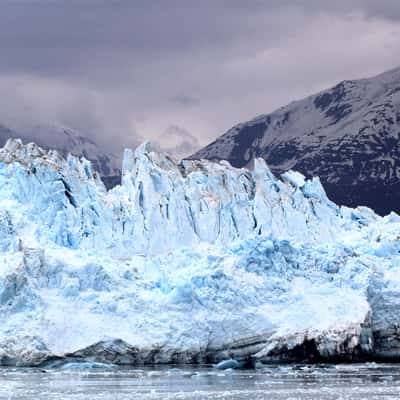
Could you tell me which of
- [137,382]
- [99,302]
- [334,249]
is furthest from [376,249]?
[137,382]

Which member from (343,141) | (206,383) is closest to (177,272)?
(206,383)

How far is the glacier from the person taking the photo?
4200cm

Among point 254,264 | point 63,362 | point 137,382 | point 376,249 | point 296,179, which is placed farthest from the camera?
point 296,179

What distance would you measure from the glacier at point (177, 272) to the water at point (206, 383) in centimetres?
138

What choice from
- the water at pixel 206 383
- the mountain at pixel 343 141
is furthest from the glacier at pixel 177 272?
the mountain at pixel 343 141

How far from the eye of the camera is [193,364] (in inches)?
1681

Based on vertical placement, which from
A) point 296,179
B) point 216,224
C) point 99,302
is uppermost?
point 296,179

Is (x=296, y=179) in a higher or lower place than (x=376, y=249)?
higher

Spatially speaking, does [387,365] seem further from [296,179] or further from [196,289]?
[296,179]

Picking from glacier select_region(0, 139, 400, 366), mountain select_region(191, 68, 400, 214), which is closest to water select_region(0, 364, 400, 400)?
glacier select_region(0, 139, 400, 366)

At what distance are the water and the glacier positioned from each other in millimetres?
1377

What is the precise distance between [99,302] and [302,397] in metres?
14.2

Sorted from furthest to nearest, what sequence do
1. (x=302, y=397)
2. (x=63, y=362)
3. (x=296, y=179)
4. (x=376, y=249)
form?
(x=296, y=179), (x=376, y=249), (x=63, y=362), (x=302, y=397)

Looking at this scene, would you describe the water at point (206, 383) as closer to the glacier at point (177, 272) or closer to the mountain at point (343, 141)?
the glacier at point (177, 272)
